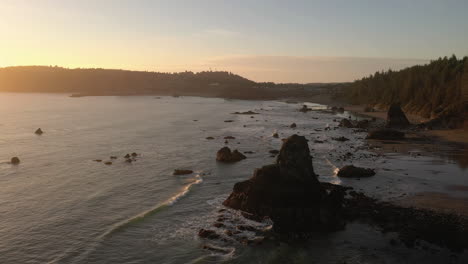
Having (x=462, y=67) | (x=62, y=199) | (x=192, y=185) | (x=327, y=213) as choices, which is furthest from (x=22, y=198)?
(x=462, y=67)

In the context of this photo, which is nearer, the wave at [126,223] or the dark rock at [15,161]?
the wave at [126,223]

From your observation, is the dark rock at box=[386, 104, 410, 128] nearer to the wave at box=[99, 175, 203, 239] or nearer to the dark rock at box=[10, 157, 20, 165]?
the wave at box=[99, 175, 203, 239]

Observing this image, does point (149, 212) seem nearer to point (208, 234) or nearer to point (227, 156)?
point (208, 234)

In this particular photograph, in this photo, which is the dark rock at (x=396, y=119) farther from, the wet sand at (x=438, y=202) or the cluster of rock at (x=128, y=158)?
the cluster of rock at (x=128, y=158)

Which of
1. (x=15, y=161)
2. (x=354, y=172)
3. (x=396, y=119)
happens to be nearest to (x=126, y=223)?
(x=354, y=172)

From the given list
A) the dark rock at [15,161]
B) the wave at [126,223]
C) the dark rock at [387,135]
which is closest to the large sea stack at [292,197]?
the wave at [126,223]

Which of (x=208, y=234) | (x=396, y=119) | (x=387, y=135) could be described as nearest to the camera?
(x=208, y=234)

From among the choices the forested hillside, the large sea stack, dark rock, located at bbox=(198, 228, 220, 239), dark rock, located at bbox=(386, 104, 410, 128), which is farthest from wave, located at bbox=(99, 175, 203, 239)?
the forested hillside
